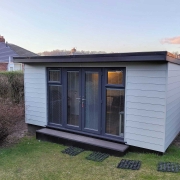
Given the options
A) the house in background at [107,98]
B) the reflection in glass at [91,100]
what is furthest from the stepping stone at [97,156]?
the reflection in glass at [91,100]

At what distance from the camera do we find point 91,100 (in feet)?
16.5

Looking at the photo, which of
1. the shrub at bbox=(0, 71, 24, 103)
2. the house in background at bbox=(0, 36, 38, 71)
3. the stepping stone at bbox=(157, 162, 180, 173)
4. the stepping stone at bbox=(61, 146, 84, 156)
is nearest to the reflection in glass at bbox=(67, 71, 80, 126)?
the stepping stone at bbox=(61, 146, 84, 156)

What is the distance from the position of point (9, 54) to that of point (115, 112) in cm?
1524

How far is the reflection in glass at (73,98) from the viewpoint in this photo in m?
5.24

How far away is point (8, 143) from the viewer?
5289mm

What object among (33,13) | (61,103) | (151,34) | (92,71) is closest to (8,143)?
(61,103)

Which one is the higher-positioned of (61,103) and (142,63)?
(142,63)

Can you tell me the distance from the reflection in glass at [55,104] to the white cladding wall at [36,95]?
0.19 meters

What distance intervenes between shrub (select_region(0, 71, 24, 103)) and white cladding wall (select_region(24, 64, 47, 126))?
2.15m

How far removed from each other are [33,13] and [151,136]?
8.19m

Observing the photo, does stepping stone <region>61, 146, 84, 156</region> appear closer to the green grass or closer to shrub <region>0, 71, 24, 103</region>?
the green grass

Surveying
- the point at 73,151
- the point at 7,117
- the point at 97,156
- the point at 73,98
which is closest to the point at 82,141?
the point at 73,151

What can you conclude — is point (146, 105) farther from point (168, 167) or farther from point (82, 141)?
point (82, 141)

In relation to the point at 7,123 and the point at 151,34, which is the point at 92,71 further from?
the point at 151,34
